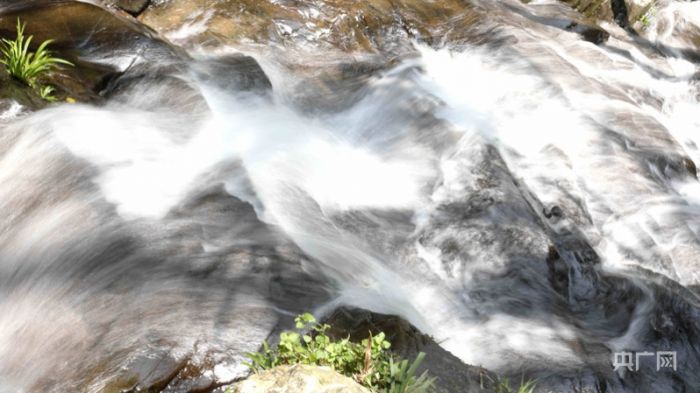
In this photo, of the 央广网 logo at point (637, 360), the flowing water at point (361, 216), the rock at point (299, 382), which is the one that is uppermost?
the rock at point (299, 382)

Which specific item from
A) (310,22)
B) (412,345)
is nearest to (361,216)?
(412,345)

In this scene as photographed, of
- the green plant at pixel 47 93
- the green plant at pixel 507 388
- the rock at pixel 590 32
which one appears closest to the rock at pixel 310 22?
the rock at pixel 590 32

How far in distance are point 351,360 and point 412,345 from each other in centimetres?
61

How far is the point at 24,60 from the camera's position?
6035mm

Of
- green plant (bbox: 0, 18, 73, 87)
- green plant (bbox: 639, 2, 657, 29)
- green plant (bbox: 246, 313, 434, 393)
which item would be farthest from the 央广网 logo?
green plant (bbox: 639, 2, 657, 29)

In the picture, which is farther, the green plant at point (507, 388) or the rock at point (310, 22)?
the rock at point (310, 22)

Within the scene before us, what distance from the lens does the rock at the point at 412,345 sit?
12.9ft

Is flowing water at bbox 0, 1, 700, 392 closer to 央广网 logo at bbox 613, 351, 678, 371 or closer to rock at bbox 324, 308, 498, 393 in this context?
央广网 logo at bbox 613, 351, 678, 371

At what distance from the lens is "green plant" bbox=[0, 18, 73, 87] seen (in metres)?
5.98

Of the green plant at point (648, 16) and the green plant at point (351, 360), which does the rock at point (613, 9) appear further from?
the green plant at point (351, 360)

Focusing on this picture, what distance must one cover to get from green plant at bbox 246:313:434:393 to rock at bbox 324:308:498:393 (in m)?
0.26

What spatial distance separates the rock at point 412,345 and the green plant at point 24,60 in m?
4.02

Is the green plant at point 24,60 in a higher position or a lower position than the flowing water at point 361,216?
higher

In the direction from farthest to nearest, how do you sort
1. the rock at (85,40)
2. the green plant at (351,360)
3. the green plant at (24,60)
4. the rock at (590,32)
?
the rock at (590,32), the rock at (85,40), the green plant at (24,60), the green plant at (351,360)
